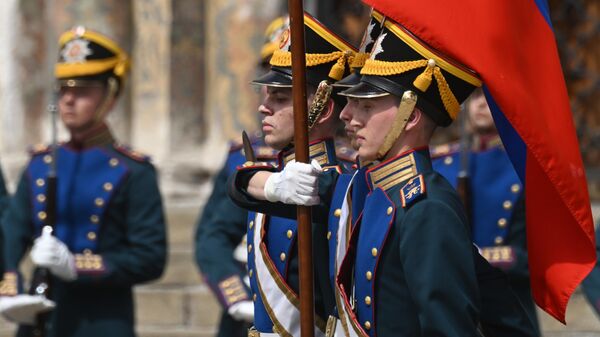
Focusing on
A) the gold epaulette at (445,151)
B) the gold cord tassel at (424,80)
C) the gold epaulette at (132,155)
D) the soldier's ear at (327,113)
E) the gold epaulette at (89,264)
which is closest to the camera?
the gold cord tassel at (424,80)

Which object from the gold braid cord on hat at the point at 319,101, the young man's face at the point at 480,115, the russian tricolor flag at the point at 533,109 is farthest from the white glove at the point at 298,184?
the young man's face at the point at 480,115

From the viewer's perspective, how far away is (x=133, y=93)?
11.1 m

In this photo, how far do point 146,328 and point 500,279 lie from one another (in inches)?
219

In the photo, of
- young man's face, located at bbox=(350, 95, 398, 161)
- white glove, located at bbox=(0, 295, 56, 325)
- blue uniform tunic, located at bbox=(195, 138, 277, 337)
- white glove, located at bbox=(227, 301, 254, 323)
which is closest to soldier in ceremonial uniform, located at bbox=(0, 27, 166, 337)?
white glove, located at bbox=(0, 295, 56, 325)

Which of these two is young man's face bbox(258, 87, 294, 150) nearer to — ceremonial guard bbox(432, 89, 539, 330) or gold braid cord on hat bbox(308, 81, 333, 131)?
gold braid cord on hat bbox(308, 81, 333, 131)

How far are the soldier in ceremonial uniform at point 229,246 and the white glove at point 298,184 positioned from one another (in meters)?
2.13

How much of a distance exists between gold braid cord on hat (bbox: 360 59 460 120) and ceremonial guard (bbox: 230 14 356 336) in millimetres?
439

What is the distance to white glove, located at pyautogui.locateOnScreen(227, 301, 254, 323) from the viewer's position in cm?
668

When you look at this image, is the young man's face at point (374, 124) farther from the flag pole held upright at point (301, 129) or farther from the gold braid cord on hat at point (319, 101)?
the gold braid cord on hat at point (319, 101)

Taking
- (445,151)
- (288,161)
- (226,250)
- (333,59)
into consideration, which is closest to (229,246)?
(226,250)

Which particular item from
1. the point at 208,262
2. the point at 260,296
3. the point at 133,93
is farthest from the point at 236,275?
the point at 133,93

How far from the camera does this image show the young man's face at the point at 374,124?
444 cm

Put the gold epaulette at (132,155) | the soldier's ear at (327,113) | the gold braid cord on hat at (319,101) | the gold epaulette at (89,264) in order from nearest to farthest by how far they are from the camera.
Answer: the gold braid cord on hat at (319,101) → the soldier's ear at (327,113) → the gold epaulette at (89,264) → the gold epaulette at (132,155)

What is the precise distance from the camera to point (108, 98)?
7.20m
